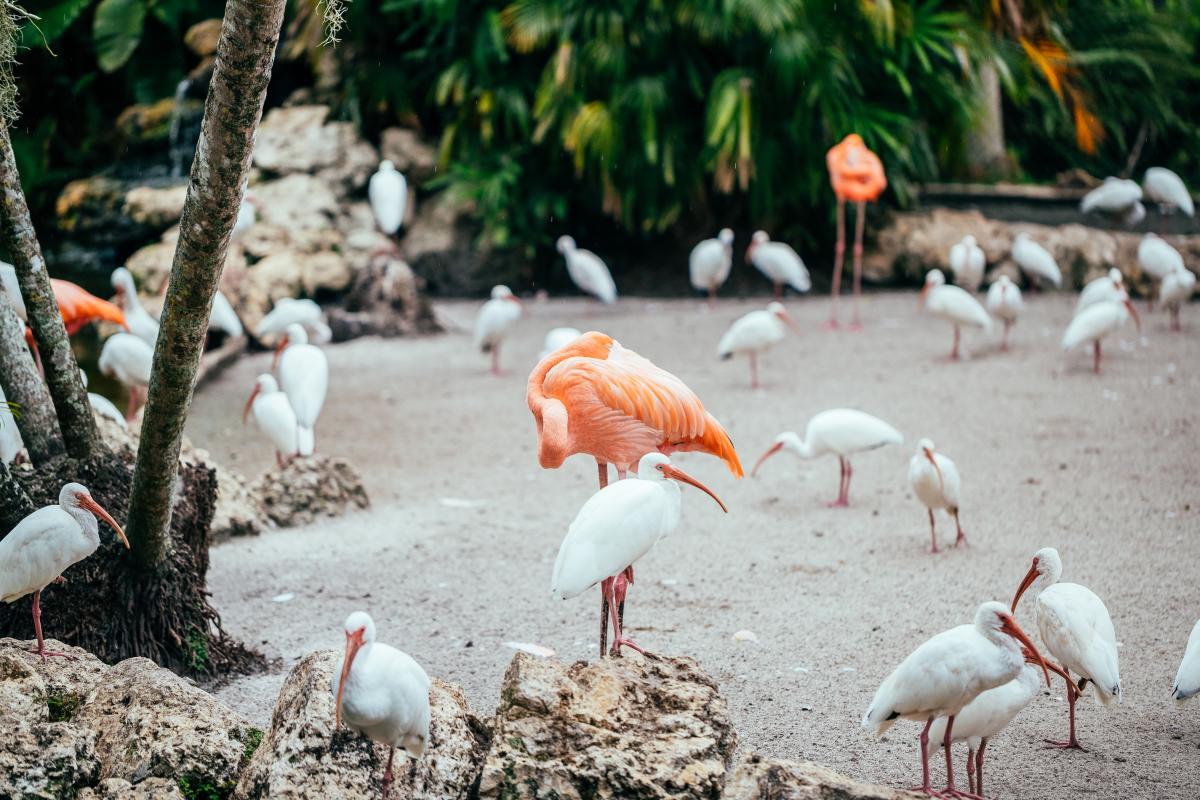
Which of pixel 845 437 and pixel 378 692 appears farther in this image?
pixel 845 437

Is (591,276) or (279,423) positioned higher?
(591,276)

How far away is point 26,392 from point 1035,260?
8.70 metres

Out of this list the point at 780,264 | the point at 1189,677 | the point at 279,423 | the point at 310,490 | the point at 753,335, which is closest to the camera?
the point at 1189,677

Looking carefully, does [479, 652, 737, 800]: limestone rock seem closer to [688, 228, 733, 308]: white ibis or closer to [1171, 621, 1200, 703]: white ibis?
[1171, 621, 1200, 703]: white ibis

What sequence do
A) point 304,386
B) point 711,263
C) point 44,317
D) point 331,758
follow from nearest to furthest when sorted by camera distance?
1. point 331,758
2. point 44,317
3. point 304,386
4. point 711,263

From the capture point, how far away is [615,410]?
426cm

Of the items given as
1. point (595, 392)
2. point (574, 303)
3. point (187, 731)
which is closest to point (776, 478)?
point (595, 392)

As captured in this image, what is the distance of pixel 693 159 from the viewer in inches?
484

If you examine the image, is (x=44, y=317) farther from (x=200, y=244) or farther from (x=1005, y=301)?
(x=1005, y=301)

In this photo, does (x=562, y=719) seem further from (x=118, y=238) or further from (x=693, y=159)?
(x=118, y=238)

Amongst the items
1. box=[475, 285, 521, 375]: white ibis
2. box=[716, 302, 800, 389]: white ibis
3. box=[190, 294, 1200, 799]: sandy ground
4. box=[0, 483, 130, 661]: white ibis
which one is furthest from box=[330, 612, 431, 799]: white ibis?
box=[475, 285, 521, 375]: white ibis

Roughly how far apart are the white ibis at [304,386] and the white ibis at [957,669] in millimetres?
4113

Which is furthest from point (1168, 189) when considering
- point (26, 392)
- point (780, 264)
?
point (26, 392)

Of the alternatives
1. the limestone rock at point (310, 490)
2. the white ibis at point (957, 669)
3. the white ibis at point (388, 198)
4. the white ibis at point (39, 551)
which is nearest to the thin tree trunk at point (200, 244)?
the white ibis at point (39, 551)
